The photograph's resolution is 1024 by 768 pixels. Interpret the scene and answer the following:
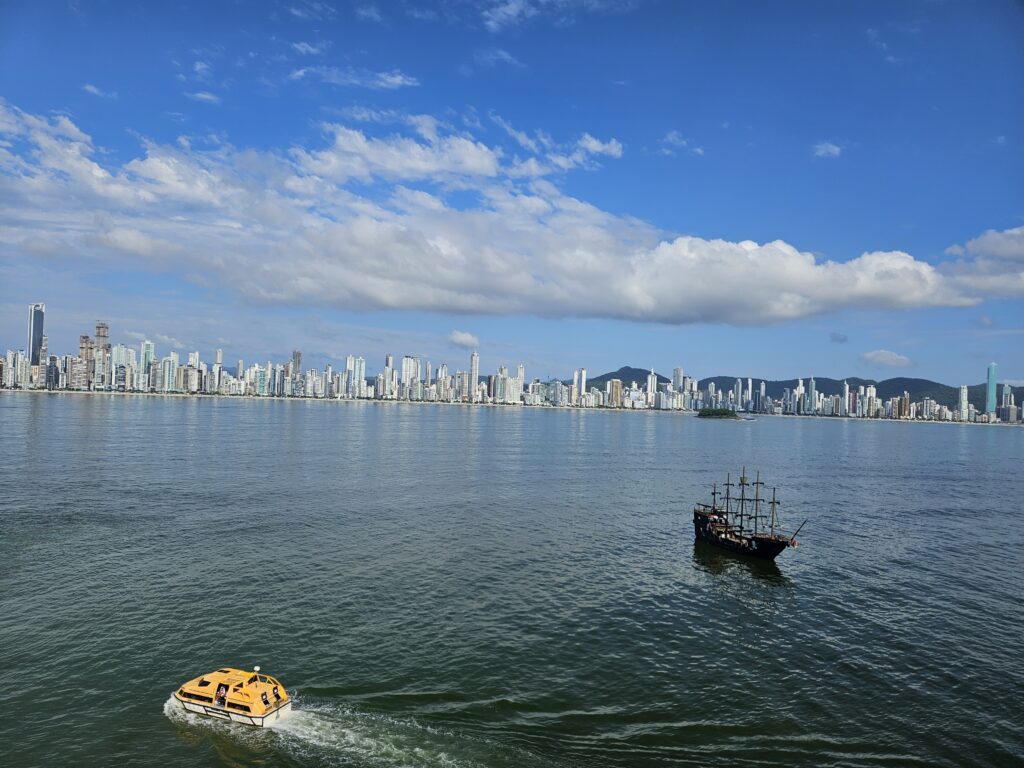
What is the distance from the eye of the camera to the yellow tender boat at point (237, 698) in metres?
30.8

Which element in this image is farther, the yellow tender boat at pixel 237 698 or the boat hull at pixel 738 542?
the boat hull at pixel 738 542

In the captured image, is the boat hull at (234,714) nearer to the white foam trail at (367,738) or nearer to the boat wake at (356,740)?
the boat wake at (356,740)

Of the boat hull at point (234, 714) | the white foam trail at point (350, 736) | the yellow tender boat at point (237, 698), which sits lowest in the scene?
the white foam trail at point (350, 736)

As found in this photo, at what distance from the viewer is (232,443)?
15362 centimetres

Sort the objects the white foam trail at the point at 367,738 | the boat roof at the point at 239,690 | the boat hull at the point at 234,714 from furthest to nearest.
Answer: the boat roof at the point at 239,690 < the boat hull at the point at 234,714 < the white foam trail at the point at 367,738

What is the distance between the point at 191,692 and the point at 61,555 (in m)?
32.9

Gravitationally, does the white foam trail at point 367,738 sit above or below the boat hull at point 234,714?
below

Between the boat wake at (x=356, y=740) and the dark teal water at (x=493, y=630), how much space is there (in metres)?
0.14

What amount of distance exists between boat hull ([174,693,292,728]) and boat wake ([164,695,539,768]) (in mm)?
225

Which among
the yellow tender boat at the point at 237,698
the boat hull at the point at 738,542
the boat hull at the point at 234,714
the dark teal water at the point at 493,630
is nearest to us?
the dark teal water at the point at 493,630

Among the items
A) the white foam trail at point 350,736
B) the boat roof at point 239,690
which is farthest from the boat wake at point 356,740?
the boat roof at point 239,690

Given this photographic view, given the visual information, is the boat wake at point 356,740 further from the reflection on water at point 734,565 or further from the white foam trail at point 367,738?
the reflection on water at point 734,565

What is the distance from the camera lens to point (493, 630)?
4269 centimetres

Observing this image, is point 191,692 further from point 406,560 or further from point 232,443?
point 232,443
